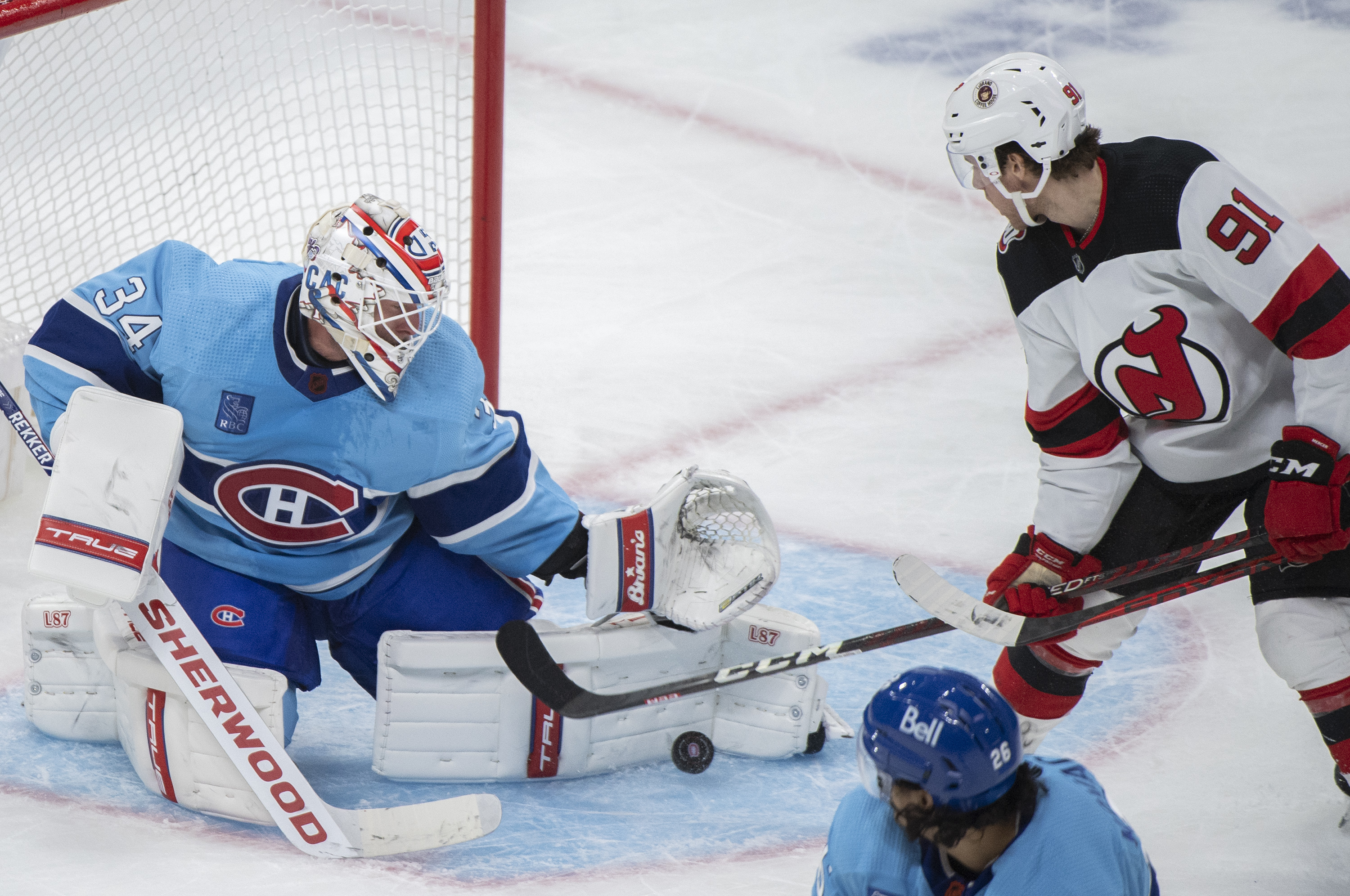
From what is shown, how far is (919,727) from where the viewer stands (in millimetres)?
1472

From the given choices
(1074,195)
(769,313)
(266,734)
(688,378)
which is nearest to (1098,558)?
(1074,195)

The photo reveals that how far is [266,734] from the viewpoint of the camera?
2.34m

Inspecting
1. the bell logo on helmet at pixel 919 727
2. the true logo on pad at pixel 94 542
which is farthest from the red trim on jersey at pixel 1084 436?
the true logo on pad at pixel 94 542

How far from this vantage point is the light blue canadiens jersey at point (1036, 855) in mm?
1440

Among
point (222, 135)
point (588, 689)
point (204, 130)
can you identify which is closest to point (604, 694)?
point (588, 689)

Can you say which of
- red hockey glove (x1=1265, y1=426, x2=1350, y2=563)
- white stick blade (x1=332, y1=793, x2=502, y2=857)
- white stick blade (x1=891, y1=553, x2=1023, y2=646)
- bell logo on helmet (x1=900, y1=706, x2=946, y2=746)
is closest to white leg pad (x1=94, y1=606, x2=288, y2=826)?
white stick blade (x1=332, y1=793, x2=502, y2=857)

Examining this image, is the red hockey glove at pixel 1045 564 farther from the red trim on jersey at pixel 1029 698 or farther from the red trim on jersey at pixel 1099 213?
the red trim on jersey at pixel 1099 213

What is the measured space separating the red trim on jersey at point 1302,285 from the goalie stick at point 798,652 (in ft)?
1.24

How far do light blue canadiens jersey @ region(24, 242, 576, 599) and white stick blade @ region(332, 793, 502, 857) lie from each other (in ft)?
1.36

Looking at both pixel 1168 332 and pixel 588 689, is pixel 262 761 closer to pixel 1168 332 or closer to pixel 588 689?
pixel 588 689

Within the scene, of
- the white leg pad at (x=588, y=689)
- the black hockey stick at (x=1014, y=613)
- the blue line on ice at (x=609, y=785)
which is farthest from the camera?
the white leg pad at (x=588, y=689)

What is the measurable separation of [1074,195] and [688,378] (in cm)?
223

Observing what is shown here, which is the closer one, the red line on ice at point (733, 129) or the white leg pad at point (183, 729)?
the white leg pad at point (183, 729)

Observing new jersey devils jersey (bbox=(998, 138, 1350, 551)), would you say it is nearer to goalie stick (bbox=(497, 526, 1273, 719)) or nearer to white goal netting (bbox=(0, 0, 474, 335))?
goalie stick (bbox=(497, 526, 1273, 719))
